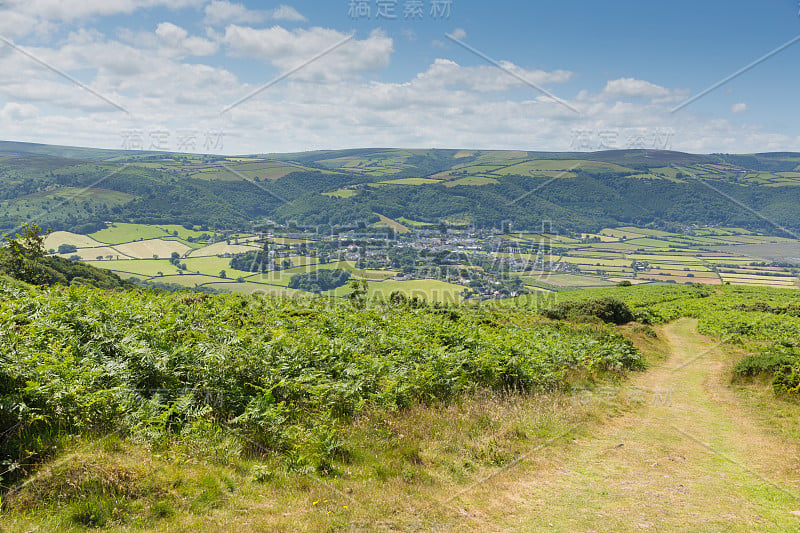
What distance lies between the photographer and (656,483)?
7930mm

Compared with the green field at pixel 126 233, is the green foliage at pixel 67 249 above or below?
below

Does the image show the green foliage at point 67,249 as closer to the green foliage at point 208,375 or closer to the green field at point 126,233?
the green field at point 126,233

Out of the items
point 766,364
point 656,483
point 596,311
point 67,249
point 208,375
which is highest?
point 208,375

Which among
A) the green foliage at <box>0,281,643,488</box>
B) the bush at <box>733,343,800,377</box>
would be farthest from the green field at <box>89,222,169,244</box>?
the bush at <box>733,343,800,377</box>

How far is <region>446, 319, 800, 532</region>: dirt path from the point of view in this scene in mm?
6441

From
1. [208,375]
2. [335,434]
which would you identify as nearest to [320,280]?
[208,375]

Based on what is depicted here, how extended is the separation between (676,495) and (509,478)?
2.79 meters

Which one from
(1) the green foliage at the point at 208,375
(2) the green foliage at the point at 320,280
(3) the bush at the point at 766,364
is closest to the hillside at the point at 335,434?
(1) the green foliage at the point at 208,375

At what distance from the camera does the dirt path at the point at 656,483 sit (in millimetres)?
6441

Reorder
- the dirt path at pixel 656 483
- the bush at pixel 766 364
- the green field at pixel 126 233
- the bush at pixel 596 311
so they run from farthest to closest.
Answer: the green field at pixel 126 233 < the bush at pixel 596 311 < the bush at pixel 766 364 < the dirt path at pixel 656 483

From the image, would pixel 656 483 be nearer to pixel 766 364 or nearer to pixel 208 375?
pixel 208 375

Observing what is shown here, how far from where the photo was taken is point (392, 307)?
886 inches

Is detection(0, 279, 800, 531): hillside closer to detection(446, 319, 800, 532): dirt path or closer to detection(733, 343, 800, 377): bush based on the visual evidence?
detection(446, 319, 800, 532): dirt path

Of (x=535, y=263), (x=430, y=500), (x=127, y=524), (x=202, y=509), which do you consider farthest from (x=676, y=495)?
(x=535, y=263)
